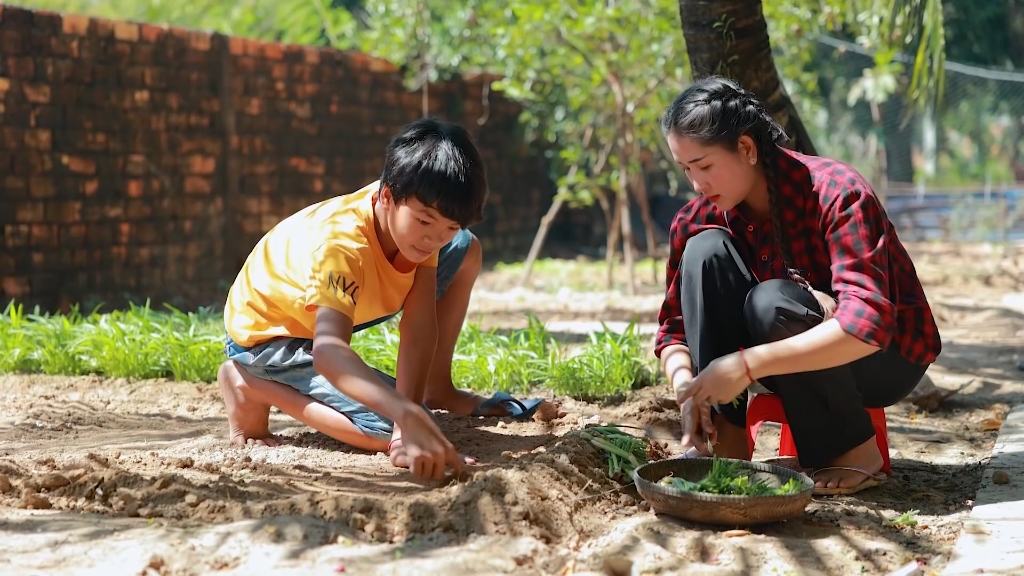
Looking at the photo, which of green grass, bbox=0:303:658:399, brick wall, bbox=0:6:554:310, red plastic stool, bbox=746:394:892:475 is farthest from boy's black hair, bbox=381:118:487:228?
brick wall, bbox=0:6:554:310

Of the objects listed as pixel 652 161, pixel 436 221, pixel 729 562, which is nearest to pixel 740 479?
pixel 729 562

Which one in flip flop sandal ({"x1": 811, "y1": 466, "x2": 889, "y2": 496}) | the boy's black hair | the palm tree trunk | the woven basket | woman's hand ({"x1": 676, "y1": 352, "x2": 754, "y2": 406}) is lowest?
flip flop sandal ({"x1": 811, "y1": 466, "x2": 889, "y2": 496})

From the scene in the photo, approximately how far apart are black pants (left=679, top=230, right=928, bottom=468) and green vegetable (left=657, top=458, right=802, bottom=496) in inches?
11.3

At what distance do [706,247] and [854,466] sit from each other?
0.73 meters

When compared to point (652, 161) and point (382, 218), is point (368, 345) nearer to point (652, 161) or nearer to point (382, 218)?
point (382, 218)

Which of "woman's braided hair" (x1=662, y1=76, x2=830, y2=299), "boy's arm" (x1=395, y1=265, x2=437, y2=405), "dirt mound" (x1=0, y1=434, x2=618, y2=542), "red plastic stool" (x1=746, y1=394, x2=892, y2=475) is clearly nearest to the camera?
"dirt mound" (x1=0, y1=434, x2=618, y2=542)

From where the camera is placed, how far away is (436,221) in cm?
297

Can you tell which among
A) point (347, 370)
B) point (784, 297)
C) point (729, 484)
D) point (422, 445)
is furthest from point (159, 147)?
point (729, 484)

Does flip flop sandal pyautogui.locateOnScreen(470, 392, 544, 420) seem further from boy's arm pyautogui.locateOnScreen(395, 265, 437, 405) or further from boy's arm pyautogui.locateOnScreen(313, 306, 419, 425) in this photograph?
boy's arm pyautogui.locateOnScreen(313, 306, 419, 425)

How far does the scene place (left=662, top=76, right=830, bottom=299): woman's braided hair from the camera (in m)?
2.74

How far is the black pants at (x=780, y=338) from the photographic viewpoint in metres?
2.84

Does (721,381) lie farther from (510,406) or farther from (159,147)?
(159,147)

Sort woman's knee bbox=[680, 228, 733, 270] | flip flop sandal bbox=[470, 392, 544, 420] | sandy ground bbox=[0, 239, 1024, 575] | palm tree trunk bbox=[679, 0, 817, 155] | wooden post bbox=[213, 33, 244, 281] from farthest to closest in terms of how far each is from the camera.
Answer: wooden post bbox=[213, 33, 244, 281] → palm tree trunk bbox=[679, 0, 817, 155] → flip flop sandal bbox=[470, 392, 544, 420] → woman's knee bbox=[680, 228, 733, 270] → sandy ground bbox=[0, 239, 1024, 575]

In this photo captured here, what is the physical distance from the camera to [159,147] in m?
7.28
